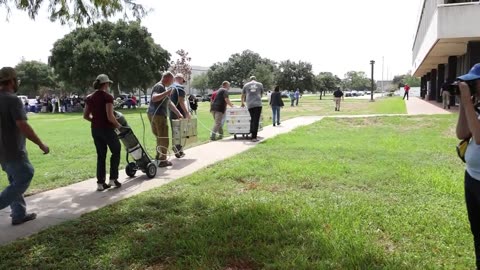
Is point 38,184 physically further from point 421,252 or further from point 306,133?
point 306,133

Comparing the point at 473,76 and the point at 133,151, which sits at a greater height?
the point at 473,76

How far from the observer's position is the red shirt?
20.7 feet

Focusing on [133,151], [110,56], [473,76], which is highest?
[110,56]

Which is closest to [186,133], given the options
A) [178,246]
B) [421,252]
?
[178,246]

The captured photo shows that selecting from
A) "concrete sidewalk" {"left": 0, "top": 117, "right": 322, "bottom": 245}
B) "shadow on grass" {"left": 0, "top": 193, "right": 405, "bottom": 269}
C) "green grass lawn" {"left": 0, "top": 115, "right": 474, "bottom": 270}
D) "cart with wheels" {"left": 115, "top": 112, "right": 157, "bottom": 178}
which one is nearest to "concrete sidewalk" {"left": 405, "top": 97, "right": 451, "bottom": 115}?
"green grass lawn" {"left": 0, "top": 115, "right": 474, "bottom": 270}

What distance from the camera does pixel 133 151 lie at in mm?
7109

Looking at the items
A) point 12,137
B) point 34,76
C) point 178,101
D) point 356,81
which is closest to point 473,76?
point 12,137

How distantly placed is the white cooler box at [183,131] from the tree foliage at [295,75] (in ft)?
196

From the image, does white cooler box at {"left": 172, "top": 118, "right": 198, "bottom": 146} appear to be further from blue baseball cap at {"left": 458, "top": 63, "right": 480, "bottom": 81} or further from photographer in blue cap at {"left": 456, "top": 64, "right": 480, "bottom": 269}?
blue baseball cap at {"left": 458, "top": 63, "right": 480, "bottom": 81}

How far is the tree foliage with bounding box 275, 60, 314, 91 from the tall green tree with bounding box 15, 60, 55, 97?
38.7m

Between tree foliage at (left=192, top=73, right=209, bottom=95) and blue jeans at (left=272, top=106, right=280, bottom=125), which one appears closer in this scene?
blue jeans at (left=272, top=106, right=280, bottom=125)

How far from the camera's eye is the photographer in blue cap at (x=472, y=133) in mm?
2811

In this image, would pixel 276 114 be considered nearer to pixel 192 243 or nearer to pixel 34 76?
pixel 192 243

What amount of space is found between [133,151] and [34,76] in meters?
78.7
